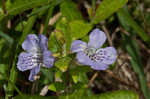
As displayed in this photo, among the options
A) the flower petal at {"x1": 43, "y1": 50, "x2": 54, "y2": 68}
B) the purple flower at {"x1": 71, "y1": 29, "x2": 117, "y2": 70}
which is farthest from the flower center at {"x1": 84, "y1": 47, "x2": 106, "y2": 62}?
the flower petal at {"x1": 43, "y1": 50, "x2": 54, "y2": 68}

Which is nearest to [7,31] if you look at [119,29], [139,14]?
[119,29]

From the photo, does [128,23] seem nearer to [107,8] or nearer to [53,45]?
[107,8]

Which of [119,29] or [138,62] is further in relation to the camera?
[119,29]

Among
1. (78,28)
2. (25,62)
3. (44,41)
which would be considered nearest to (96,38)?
(78,28)

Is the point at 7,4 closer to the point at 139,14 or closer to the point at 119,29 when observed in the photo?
the point at 119,29

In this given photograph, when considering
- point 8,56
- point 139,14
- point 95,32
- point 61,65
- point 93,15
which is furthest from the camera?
point 139,14

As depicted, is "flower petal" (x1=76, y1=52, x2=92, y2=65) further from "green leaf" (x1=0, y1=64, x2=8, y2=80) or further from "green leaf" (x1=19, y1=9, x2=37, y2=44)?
"green leaf" (x1=0, y1=64, x2=8, y2=80)
